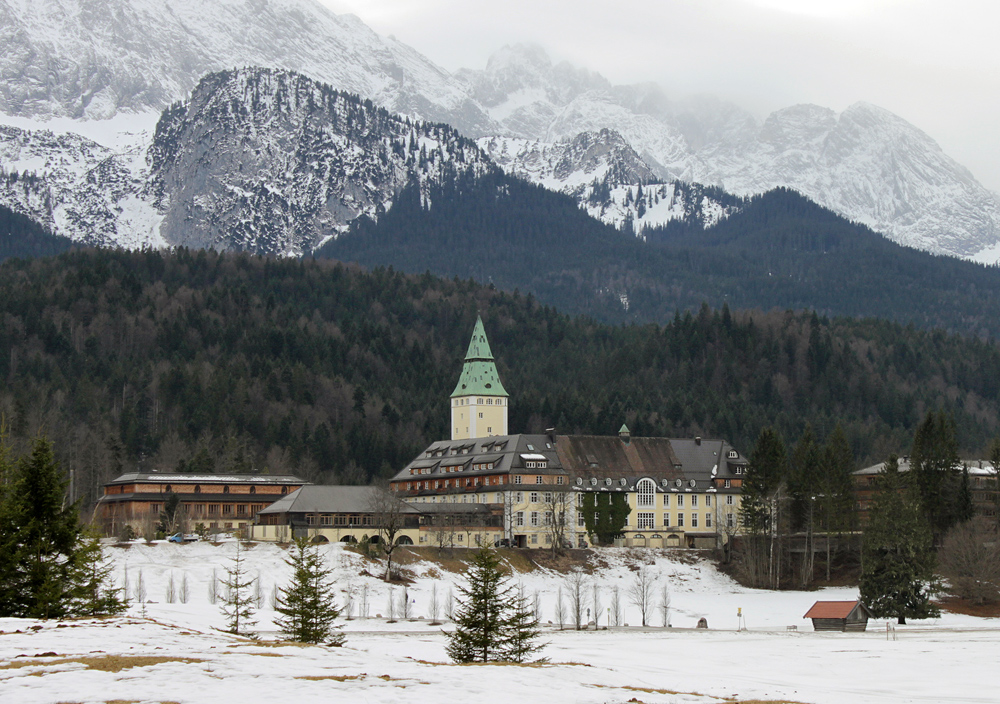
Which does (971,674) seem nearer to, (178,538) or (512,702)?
(512,702)

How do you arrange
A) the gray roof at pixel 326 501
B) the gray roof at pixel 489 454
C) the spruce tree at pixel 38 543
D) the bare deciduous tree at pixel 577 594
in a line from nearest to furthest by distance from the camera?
the spruce tree at pixel 38 543
the bare deciduous tree at pixel 577 594
the gray roof at pixel 326 501
the gray roof at pixel 489 454

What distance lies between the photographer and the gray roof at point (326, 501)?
492 ft

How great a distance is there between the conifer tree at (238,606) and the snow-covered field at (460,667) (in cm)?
119

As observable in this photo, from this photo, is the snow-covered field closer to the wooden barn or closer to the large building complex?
the wooden barn

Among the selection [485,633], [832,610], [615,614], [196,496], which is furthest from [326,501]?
[485,633]

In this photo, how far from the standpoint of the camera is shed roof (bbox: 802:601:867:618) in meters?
113

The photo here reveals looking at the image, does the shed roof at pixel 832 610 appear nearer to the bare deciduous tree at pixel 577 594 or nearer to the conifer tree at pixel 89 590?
the bare deciduous tree at pixel 577 594

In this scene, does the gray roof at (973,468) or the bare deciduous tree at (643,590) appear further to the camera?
the gray roof at (973,468)

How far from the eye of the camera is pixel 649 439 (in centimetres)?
18062

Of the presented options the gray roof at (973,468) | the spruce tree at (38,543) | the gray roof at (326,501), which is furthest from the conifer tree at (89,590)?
the gray roof at (973,468)

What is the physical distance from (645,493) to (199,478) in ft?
171

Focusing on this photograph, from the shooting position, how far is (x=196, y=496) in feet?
556

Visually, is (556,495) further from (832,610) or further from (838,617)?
(838,617)

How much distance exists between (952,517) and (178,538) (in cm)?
7589
